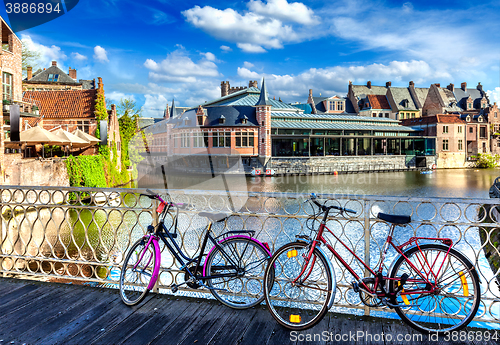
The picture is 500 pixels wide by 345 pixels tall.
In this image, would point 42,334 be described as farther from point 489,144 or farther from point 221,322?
point 489,144

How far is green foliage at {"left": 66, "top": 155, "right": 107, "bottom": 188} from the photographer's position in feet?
61.2

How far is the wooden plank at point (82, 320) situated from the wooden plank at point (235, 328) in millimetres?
1138

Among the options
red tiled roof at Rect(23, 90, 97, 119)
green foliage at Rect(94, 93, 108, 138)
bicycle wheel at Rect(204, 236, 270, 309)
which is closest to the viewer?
bicycle wheel at Rect(204, 236, 270, 309)

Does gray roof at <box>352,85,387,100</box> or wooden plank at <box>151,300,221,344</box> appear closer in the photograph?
wooden plank at <box>151,300,221,344</box>

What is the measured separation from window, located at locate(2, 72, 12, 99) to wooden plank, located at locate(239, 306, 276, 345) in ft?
63.1

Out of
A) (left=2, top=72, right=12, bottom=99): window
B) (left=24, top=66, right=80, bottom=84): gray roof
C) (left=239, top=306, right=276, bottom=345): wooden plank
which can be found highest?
(left=24, top=66, right=80, bottom=84): gray roof

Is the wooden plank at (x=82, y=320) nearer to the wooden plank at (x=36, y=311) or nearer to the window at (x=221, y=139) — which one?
the wooden plank at (x=36, y=311)

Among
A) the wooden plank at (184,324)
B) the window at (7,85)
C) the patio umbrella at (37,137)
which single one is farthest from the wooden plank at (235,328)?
the window at (7,85)

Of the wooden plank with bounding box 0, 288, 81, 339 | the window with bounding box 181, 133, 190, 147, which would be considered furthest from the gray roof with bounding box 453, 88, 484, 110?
the wooden plank with bounding box 0, 288, 81, 339

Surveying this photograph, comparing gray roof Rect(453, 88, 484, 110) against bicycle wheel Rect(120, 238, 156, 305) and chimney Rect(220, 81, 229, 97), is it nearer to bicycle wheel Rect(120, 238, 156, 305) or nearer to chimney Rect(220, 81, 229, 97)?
chimney Rect(220, 81, 229, 97)

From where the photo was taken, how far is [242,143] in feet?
117

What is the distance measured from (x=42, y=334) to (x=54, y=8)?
5.30 meters

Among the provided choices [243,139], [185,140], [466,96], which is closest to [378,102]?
[466,96]

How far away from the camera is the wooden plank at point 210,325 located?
254cm
